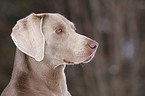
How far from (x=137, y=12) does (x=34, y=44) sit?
800 cm

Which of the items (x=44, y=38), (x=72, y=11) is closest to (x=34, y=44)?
(x=44, y=38)

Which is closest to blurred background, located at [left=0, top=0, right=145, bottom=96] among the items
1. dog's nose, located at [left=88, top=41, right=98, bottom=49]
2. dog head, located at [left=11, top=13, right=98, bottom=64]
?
dog head, located at [left=11, top=13, right=98, bottom=64]

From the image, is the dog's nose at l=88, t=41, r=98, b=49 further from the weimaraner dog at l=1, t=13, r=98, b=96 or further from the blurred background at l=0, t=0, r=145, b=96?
the blurred background at l=0, t=0, r=145, b=96

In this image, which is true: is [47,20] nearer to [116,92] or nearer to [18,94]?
[18,94]

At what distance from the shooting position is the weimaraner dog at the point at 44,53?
2.90 metres

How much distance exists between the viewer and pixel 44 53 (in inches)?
121

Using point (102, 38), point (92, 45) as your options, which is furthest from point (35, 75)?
point (102, 38)

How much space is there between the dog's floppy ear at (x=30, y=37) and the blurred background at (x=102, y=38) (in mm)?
6498

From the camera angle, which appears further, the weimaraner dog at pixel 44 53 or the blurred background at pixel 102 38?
the blurred background at pixel 102 38

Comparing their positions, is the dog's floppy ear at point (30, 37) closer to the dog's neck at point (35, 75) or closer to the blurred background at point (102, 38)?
the dog's neck at point (35, 75)

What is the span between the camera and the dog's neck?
2.98 m

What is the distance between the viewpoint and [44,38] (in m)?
3.00

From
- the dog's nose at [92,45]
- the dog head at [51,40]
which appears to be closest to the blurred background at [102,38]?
the dog head at [51,40]

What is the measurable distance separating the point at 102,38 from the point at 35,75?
7.81 m
